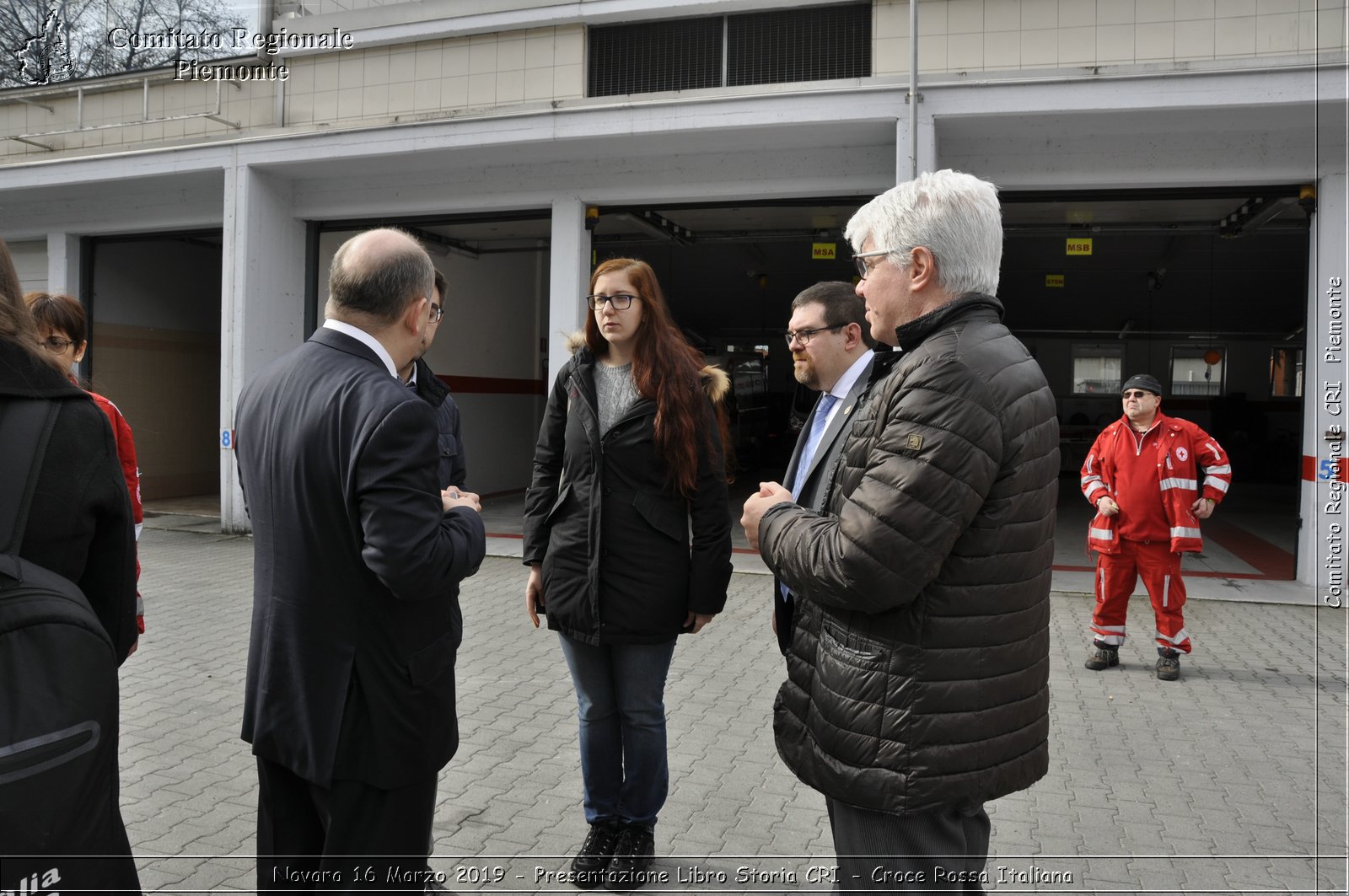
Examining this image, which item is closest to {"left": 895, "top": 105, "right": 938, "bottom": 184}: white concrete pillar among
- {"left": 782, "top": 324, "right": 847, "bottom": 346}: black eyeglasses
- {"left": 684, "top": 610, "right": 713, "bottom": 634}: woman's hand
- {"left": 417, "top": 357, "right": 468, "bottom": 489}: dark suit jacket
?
{"left": 782, "top": 324, "right": 847, "bottom": 346}: black eyeglasses

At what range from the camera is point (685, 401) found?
3252 mm

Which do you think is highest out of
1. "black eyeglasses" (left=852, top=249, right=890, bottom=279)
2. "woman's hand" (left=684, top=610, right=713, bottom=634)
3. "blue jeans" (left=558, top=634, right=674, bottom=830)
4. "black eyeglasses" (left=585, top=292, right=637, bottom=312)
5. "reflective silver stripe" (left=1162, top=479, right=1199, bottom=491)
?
"black eyeglasses" (left=585, top=292, right=637, bottom=312)

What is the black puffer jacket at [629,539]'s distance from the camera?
10.5 ft

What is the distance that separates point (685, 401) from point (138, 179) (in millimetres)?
11296

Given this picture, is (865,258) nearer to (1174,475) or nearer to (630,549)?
(630,549)

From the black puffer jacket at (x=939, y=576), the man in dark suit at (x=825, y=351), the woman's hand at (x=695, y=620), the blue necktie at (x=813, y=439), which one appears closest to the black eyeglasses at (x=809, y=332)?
the man in dark suit at (x=825, y=351)

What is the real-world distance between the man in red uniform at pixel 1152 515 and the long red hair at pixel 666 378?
400 cm

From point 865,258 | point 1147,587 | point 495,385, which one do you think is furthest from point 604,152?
point 865,258

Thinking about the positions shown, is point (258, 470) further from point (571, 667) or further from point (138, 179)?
point (138, 179)

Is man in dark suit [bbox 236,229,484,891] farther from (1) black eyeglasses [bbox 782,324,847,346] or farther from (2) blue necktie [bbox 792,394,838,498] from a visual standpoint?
(1) black eyeglasses [bbox 782,324,847,346]

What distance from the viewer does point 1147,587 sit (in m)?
6.12

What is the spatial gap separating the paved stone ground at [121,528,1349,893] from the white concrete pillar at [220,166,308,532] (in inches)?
193

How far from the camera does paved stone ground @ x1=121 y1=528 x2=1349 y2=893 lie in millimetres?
3443

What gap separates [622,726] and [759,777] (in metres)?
1.27
